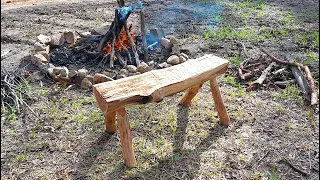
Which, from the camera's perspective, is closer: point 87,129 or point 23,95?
point 87,129

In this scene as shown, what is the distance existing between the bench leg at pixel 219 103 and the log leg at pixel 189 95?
0.76 ft

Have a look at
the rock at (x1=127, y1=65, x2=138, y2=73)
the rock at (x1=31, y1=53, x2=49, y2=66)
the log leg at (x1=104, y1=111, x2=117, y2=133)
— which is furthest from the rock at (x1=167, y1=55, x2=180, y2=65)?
the rock at (x1=31, y1=53, x2=49, y2=66)

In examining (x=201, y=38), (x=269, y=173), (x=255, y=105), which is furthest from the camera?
(x=201, y=38)

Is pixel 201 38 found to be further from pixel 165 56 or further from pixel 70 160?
pixel 70 160

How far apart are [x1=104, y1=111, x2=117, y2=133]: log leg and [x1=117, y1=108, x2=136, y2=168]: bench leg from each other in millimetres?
439

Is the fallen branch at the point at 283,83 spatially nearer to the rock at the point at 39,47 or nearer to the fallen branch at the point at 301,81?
the fallen branch at the point at 301,81

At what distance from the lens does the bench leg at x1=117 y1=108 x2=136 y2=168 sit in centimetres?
290

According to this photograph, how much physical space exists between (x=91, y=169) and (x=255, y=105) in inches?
80.2

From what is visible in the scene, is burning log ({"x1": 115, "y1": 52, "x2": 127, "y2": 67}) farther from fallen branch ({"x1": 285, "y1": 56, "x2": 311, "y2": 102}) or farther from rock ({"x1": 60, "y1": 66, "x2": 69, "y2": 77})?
fallen branch ({"x1": 285, "y1": 56, "x2": 311, "y2": 102})

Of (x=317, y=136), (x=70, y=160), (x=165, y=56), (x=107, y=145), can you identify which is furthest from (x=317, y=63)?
(x=70, y=160)

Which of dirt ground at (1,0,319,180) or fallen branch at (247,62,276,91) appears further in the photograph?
fallen branch at (247,62,276,91)

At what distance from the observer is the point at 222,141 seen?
11.3 feet

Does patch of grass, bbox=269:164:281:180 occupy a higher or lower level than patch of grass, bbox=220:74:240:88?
lower

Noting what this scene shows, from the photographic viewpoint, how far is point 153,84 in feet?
9.76
